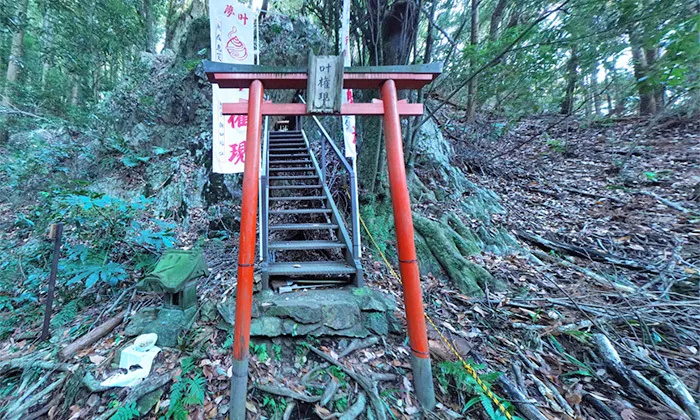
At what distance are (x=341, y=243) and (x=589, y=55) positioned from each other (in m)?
5.57

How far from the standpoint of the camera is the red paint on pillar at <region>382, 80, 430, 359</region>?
2.32 meters

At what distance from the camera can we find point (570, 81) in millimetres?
7707

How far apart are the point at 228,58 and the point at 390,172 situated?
158 inches

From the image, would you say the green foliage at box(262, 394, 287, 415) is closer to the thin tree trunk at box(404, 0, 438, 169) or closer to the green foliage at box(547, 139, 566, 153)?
the thin tree trunk at box(404, 0, 438, 169)

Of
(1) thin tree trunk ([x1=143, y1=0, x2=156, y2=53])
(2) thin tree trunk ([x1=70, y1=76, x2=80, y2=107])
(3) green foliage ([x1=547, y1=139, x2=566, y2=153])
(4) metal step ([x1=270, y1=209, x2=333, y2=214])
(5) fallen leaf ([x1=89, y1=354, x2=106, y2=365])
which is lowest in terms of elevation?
(5) fallen leaf ([x1=89, y1=354, x2=106, y2=365])

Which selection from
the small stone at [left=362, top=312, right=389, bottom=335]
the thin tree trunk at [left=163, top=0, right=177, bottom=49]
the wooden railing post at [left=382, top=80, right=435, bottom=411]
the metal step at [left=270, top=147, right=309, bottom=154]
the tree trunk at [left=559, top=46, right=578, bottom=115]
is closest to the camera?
the wooden railing post at [left=382, top=80, right=435, bottom=411]

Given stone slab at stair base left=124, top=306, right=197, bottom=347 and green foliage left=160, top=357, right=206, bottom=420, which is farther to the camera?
stone slab at stair base left=124, top=306, right=197, bottom=347

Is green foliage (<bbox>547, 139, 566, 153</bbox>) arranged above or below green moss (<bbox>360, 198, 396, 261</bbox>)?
above

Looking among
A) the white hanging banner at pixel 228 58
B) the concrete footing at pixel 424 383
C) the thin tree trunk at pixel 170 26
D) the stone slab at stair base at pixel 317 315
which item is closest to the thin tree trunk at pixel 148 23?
the thin tree trunk at pixel 170 26

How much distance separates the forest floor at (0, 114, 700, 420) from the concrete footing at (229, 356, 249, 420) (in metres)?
0.16

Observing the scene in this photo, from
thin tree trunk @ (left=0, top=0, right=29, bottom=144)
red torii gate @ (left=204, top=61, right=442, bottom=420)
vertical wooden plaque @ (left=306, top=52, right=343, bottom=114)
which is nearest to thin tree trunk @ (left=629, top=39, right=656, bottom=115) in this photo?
red torii gate @ (left=204, top=61, right=442, bottom=420)

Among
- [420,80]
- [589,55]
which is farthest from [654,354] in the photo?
[589,55]

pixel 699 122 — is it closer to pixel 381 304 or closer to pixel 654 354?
pixel 654 354

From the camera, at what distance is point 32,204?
18.6 ft
